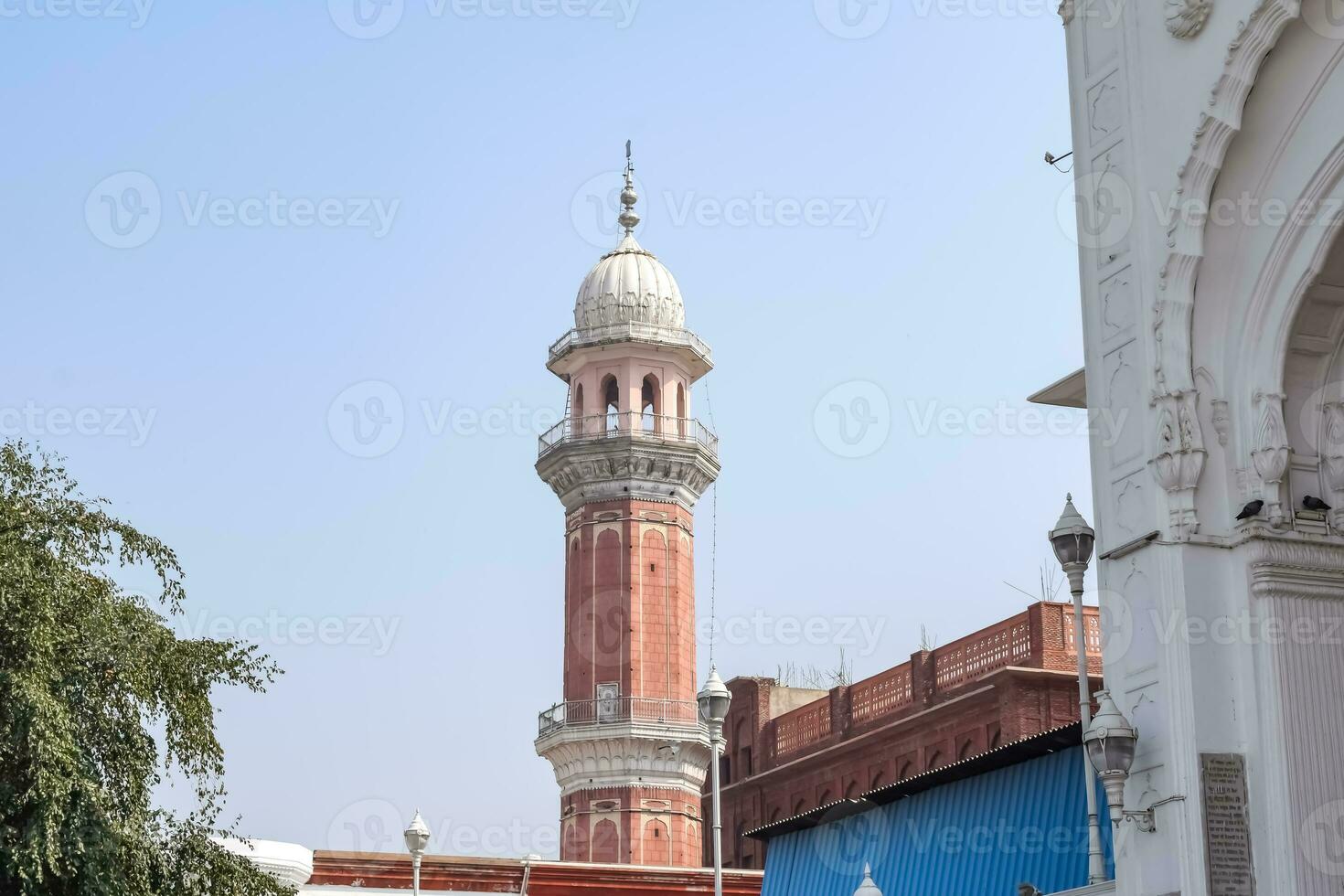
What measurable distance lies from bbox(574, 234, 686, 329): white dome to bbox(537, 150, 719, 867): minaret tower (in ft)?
0.15

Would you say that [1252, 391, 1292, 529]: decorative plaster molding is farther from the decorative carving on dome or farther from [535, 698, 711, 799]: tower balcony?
the decorative carving on dome

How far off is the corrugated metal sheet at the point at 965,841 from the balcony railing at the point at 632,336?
30.6 metres

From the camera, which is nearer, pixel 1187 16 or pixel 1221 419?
pixel 1221 419

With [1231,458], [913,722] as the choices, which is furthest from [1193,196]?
[913,722]

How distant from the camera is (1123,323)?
1780cm

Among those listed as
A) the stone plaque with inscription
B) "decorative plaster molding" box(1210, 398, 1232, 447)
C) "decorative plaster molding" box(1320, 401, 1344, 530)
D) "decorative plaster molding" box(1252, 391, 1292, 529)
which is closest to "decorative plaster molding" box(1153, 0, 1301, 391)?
"decorative plaster molding" box(1210, 398, 1232, 447)

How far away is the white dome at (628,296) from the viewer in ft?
184

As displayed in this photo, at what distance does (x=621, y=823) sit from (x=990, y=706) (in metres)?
10.8

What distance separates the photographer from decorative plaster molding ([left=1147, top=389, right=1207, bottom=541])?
1675cm

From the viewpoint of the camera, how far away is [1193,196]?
17.2m

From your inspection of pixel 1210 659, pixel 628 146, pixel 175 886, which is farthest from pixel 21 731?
pixel 628 146

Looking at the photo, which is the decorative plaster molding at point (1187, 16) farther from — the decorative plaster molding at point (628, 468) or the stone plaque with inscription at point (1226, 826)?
the decorative plaster molding at point (628, 468)

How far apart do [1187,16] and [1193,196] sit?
162 cm

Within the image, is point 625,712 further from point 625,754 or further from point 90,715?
point 90,715
